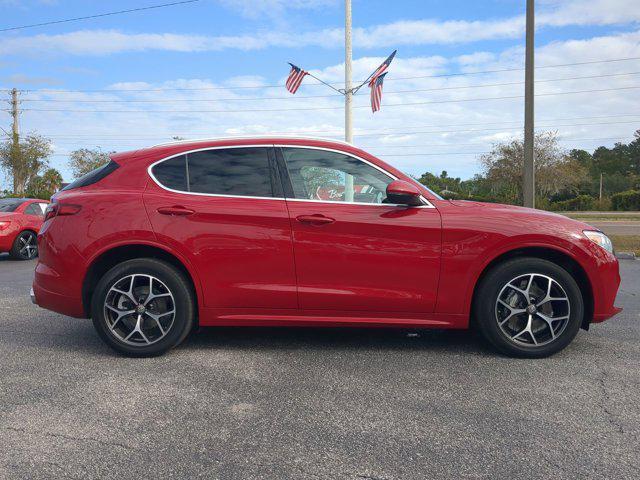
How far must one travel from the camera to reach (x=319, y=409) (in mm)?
3160

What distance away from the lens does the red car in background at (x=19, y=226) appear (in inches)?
460

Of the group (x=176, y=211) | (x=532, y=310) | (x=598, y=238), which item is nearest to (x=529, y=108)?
(x=598, y=238)

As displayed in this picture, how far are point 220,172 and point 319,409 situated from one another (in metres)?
2.04

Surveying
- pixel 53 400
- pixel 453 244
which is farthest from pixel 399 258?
pixel 53 400

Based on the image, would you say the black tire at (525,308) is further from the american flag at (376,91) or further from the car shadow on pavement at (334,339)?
the american flag at (376,91)

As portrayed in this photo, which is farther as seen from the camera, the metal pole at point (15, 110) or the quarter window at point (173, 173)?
the metal pole at point (15, 110)

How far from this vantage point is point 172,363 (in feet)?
13.3

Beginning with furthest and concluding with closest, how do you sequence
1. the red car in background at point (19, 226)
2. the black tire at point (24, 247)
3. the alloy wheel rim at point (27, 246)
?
the alloy wheel rim at point (27, 246) → the black tire at point (24, 247) → the red car in background at point (19, 226)

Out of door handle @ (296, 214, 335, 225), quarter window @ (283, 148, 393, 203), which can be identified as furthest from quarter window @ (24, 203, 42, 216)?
door handle @ (296, 214, 335, 225)

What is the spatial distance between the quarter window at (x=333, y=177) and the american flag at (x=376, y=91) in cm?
1572

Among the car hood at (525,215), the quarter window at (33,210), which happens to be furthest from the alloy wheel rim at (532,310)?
the quarter window at (33,210)

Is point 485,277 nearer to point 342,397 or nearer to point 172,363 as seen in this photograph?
point 342,397

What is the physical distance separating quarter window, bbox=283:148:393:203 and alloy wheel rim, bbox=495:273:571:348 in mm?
1175

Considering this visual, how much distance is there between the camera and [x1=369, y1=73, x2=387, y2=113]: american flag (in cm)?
1930
